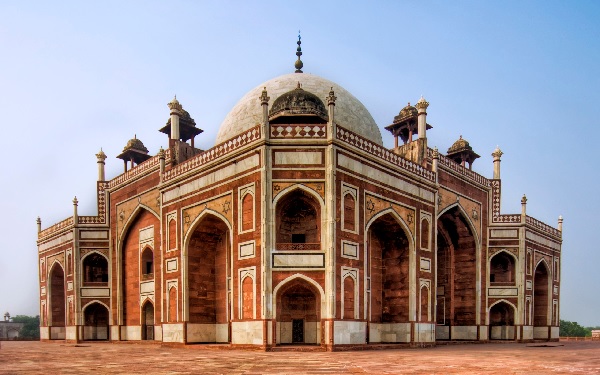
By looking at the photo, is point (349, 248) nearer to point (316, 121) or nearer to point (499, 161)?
point (316, 121)

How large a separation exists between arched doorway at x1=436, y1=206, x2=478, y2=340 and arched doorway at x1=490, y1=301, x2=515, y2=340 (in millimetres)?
1874

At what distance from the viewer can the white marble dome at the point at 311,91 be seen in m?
22.1

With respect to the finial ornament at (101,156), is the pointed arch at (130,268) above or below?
below

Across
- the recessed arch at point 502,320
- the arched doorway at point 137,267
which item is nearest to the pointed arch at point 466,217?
the recessed arch at point 502,320

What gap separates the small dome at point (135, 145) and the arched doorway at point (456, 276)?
1697cm

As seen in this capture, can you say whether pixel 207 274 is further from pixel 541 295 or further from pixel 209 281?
pixel 541 295

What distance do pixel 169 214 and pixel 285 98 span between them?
6.75 m

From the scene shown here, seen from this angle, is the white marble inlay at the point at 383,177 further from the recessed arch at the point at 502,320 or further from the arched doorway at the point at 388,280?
the recessed arch at the point at 502,320

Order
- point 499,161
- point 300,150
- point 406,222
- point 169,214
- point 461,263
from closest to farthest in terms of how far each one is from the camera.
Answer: point 300,150 → point 406,222 → point 169,214 → point 461,263 → point 499,161

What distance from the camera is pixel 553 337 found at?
86.5 feet

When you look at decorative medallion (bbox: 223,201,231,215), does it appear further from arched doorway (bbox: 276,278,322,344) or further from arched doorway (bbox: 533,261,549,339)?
arched doorway (bbox: 533,261,549,339)

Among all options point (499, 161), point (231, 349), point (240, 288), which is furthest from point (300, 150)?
point (499, 161)

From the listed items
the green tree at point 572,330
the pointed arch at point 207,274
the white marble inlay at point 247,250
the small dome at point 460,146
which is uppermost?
the green tree at point 572,330

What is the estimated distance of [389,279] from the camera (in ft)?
61.4
